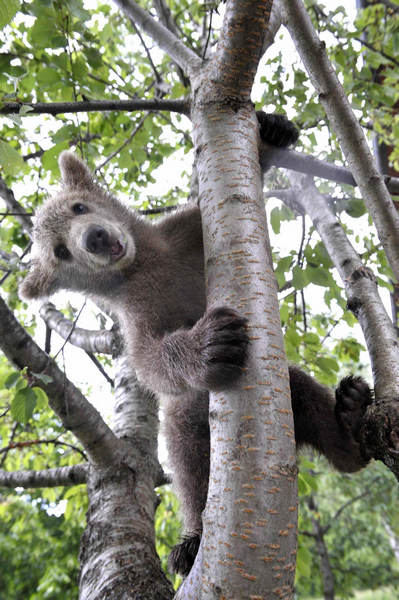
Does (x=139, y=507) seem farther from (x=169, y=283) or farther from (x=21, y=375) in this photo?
(x=169, y=283)

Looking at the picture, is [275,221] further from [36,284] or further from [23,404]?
[23,404]

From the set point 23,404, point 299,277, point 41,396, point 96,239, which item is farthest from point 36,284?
point 299,277

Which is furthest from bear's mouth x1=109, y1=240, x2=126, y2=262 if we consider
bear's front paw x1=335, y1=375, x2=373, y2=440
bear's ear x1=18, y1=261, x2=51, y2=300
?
bear's front paw x1=335, y1=375, x2=373, y2=440

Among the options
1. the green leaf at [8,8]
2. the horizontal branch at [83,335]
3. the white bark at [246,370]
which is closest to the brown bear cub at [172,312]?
the white bark at [246,370]

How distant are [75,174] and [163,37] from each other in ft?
4.44

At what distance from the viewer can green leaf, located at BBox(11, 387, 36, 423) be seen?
7.34 ft

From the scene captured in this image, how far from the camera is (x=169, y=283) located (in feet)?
10.3

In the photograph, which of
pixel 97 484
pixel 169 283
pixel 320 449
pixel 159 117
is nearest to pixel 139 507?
pixel 97 484

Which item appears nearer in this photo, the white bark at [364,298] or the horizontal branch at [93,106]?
the white bark at [364,298]

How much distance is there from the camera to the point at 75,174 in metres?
3.89

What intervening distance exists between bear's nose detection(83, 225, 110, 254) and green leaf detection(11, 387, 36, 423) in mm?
1241

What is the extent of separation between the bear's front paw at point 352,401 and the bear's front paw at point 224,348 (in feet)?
3.41

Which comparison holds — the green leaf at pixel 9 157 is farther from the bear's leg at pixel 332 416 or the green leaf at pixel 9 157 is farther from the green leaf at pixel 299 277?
the bear's leg at pixel 332 416

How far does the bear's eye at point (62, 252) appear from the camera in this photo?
367cm
